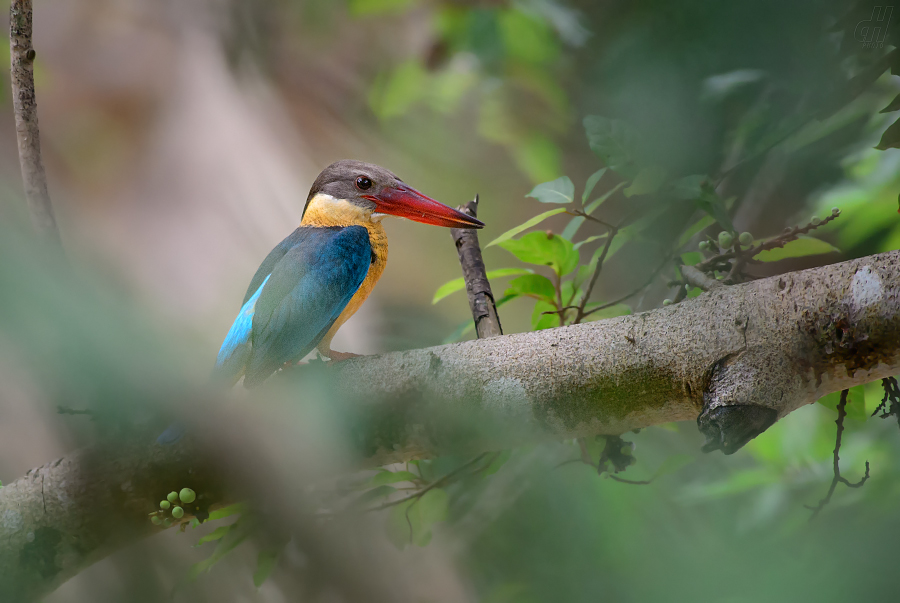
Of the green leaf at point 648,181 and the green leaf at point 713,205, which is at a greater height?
the green leaf at point 648,181

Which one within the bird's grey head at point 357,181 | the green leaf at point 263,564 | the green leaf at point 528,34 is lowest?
the green leaf at point 263,564

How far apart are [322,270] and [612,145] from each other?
0.38m

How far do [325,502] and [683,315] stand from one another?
0.41 metres

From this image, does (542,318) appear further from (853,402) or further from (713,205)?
(853,402)

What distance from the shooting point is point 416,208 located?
891mm

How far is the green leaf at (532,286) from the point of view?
0.76 metres

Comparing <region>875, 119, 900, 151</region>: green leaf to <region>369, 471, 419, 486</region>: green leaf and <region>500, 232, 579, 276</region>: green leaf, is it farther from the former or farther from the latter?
<region>369, 471, 419, 486</region>: green leaf

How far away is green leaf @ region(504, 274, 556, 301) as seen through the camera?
762 mm

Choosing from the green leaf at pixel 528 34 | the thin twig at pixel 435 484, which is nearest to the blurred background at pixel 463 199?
the green leaf at pixel 528 34

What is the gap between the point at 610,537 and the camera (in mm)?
674

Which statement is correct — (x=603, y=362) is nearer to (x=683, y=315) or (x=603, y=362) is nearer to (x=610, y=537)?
(x=683, y=315)

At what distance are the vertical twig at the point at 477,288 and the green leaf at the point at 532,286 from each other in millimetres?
58

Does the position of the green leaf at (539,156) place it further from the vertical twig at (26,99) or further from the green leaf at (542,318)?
the vertical twig at (26,99)

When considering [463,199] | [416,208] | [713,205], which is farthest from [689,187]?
[463,199]
